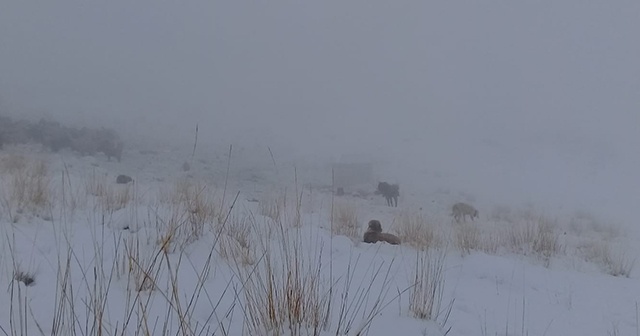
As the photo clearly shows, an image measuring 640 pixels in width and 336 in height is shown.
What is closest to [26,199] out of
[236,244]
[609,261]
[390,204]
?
[236,244]

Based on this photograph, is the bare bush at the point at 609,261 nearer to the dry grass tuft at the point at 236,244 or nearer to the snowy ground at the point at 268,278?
the snowy ground at the point at 268,278

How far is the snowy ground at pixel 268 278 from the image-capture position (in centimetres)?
179

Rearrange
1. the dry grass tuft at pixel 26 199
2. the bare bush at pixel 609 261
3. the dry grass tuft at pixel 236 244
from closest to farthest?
the dry grass tuft at pixel 236 244 → the dry grass tuft at pixel 26 199 → the bare bush at pixel 609 261

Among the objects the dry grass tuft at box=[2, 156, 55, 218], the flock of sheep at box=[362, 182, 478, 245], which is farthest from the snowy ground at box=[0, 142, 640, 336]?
the flock of sheep at box=[362, 182, 478, 245]

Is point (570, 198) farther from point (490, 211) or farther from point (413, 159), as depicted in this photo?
point (413, 159)

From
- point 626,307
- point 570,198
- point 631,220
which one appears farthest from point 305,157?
point 626,307

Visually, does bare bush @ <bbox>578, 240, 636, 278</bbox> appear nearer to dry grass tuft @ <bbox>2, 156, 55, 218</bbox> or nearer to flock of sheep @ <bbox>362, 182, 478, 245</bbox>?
flock of sheep @ <bbox>362, 182, 478, 245</bbox>

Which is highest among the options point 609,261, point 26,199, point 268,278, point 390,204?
point 268,278

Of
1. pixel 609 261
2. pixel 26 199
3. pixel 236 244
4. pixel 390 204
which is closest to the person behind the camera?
pixel 236 244

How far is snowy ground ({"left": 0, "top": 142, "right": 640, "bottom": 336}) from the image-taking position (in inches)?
70.4

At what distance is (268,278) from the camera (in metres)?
1.80

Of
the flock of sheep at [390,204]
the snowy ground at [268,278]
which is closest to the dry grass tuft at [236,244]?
the snowy ground at [268,278]

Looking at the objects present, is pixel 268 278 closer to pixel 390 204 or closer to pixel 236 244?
pixel 236 244

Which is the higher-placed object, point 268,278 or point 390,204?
point 268,278
